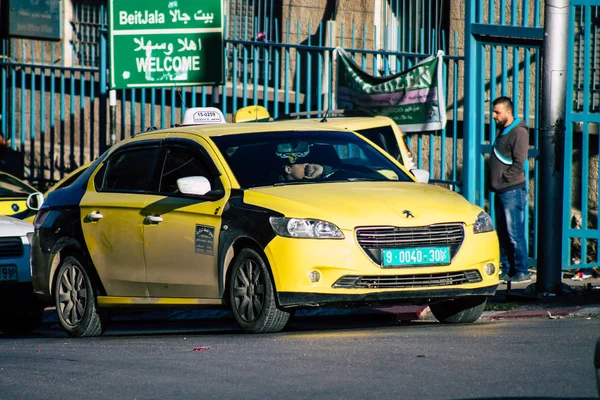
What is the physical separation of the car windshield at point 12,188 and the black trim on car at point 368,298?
675 cm

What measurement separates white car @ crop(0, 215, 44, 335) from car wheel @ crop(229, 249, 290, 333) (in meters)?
3.18

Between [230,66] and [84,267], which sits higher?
[230,66]

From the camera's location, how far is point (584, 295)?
1206 cm

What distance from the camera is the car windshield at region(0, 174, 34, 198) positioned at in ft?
50.8

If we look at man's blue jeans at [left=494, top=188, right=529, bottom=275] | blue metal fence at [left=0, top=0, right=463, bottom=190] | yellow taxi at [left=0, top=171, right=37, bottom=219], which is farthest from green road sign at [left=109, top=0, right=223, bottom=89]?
man's blue jeans at [left=494, top=188, right=529, bottom=275]

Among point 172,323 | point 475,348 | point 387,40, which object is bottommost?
point 172,323

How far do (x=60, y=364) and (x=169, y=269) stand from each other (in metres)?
2.01

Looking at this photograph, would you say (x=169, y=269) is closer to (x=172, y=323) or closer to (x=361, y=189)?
(x=361, y=189)

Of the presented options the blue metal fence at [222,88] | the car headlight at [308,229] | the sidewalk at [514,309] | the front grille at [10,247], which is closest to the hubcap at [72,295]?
the front grille at [10,247]

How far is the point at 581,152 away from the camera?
15.0m

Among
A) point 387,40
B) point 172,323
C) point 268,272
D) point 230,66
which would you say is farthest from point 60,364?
point 230,66

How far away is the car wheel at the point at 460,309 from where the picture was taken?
33.8ft

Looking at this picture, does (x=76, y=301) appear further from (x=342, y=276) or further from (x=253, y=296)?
(x=342, y=276)

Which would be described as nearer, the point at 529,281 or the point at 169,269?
the point at 169,269
